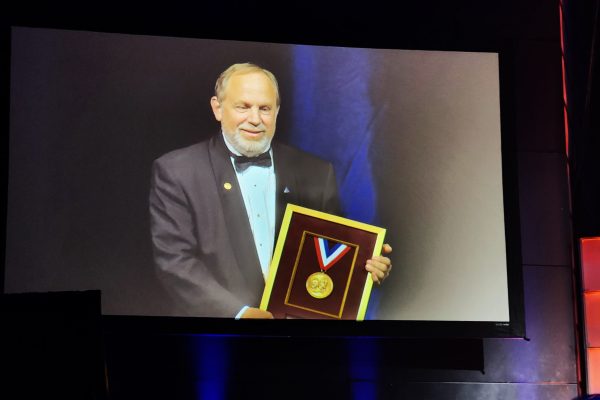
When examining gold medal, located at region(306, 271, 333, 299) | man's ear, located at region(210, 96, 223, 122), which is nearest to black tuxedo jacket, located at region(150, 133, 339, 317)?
man's ear, located at region(210, 96, 223, 122)

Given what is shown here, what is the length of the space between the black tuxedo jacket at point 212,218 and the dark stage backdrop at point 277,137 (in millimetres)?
72

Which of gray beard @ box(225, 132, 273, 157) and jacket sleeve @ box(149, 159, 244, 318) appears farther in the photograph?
gray beard @ box(225, 132, 273, 157)

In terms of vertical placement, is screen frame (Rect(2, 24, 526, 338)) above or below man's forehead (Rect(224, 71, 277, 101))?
below

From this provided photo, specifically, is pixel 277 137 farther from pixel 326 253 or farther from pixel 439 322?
pixel 439 322

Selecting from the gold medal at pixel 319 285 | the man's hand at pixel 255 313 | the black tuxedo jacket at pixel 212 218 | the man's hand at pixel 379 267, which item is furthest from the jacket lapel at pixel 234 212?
the man's hand at pixel 379 267

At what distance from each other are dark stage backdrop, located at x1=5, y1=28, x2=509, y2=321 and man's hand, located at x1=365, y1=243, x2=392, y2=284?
48 millimetres

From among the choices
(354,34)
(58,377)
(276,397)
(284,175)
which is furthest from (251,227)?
(58,377)

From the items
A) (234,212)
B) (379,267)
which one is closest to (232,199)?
(234,212)

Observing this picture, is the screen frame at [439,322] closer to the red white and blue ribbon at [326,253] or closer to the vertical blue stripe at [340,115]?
the vertical blue stripe at [340,115]

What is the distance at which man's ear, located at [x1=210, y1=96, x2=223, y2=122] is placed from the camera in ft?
12.2

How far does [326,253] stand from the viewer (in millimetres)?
3680

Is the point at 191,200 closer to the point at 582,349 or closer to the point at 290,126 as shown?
the point at 290,126

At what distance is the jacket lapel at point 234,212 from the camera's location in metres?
3.63

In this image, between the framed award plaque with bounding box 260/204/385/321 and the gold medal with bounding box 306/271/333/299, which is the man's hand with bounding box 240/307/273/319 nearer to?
the framed award plaque with bounding box 260/204/385/321
